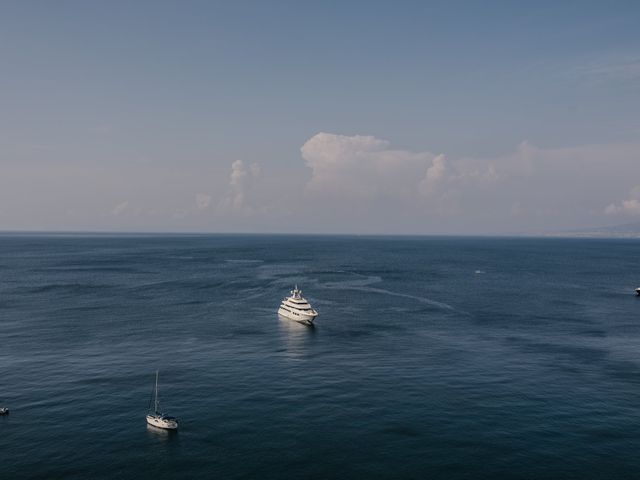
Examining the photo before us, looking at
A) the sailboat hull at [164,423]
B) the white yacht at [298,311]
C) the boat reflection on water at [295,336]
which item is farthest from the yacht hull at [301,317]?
the sailboat hull at [164,423]

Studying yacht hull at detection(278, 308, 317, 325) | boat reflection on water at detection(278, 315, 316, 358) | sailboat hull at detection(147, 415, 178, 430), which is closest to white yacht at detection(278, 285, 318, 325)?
yacht hull at detection(278, 308, 317, 325)

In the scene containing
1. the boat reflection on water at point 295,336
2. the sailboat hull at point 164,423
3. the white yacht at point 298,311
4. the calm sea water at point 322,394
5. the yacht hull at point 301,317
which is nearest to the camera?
the calm sea water at point 322,394

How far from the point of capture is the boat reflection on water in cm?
10825

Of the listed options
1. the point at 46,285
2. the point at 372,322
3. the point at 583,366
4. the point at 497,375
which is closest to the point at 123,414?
the point at 497,375

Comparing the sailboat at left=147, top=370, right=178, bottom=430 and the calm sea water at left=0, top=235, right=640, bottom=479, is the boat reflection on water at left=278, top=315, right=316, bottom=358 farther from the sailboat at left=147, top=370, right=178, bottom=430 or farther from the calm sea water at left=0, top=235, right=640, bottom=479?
the sailboat at left=147, top=370, right=178, bottom=430

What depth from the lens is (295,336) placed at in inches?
4783

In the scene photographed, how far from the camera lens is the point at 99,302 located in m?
163

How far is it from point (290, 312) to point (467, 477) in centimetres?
8757

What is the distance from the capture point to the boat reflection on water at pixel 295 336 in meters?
108

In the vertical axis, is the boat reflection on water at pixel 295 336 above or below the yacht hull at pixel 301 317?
below

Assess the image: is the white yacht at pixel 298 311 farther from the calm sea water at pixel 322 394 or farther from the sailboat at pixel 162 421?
the sailboat at pixel 162 421

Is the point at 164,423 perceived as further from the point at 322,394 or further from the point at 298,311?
the point at 298,311

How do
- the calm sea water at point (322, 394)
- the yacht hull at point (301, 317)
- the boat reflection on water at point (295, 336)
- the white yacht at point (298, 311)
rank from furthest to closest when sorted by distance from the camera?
the white yacht at point (298, 311)
the yacht hull at point (301, 317)
the boat reflection on water at point (295, 336)
the calm sea water at point (322, 394)

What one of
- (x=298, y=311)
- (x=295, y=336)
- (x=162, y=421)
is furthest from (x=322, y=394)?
(x=298, y=311)
